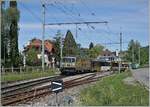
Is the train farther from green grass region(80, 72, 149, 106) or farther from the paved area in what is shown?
green grass region(80, 72, 149, 106)

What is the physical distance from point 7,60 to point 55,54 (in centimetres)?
3763

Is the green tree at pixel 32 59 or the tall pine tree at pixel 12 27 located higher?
the tall pine tree at pixel 12 27

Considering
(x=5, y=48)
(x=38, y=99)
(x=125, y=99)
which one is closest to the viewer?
(x=125, y=99)

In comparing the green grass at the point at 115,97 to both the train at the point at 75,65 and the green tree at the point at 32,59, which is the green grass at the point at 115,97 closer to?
the train at the point at 75,65

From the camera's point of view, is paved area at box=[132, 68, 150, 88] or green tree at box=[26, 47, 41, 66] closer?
paved area at box=[132, 68, 150, 88]

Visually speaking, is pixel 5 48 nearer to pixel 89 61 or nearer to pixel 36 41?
pixel 89 61

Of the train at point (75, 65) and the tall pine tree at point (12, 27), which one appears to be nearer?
the train at point (75, 65)

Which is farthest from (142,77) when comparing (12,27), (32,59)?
(32,59)

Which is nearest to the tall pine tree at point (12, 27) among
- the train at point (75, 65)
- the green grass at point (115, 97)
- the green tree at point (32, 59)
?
the green tree at point (32, 59)

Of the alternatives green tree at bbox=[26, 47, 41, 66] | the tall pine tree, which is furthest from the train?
green tree at bbox=[26, 47, 41, 66]

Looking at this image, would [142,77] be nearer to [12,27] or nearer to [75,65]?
[75,65]

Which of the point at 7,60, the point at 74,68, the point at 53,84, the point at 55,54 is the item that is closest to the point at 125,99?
the point at 53,84

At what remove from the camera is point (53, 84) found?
17.2 m

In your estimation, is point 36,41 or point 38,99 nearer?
point 38,99
